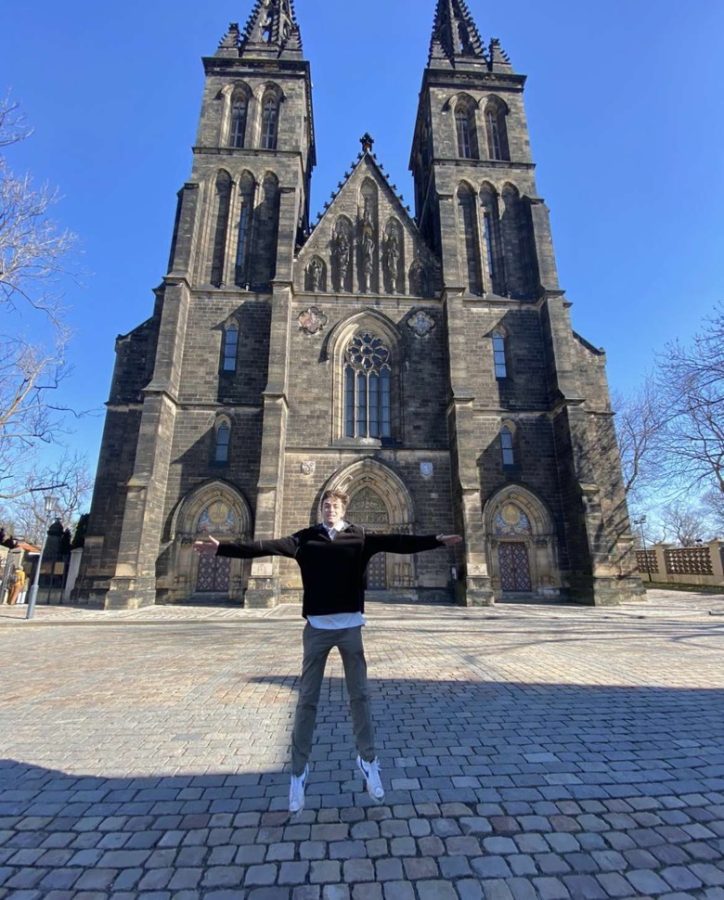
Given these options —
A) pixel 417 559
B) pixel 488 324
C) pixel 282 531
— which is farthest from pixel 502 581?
pixel 488 324

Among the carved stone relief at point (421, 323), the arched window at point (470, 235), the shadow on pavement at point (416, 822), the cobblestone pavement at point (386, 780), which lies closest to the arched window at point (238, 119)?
the arched window at point (470, 235)

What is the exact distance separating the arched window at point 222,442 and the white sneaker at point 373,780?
15.5 metres

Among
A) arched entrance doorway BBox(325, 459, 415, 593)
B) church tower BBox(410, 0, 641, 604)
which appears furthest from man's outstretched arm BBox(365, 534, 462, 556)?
arched entrance doorway BBox(325, 459, 415, 593)

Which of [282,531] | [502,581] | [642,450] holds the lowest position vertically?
[502,581]

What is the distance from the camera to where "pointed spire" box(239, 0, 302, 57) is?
967 inches

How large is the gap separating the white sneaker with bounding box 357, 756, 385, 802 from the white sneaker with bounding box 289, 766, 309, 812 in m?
0.41

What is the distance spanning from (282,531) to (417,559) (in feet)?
16.9

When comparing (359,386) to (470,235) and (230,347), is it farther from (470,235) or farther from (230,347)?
(470,235)

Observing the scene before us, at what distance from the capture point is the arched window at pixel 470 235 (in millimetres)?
20484

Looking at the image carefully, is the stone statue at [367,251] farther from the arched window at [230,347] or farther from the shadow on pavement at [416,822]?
the shadow on pavement at [416,822]

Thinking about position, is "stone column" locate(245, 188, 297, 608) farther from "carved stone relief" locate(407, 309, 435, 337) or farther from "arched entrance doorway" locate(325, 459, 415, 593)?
"carved stone relief" locate(407, 309, 435, 337)

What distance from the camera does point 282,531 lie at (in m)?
16.2

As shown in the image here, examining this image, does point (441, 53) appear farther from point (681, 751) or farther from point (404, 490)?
point (681, 751)

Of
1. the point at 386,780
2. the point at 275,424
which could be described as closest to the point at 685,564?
the point at 275,424
